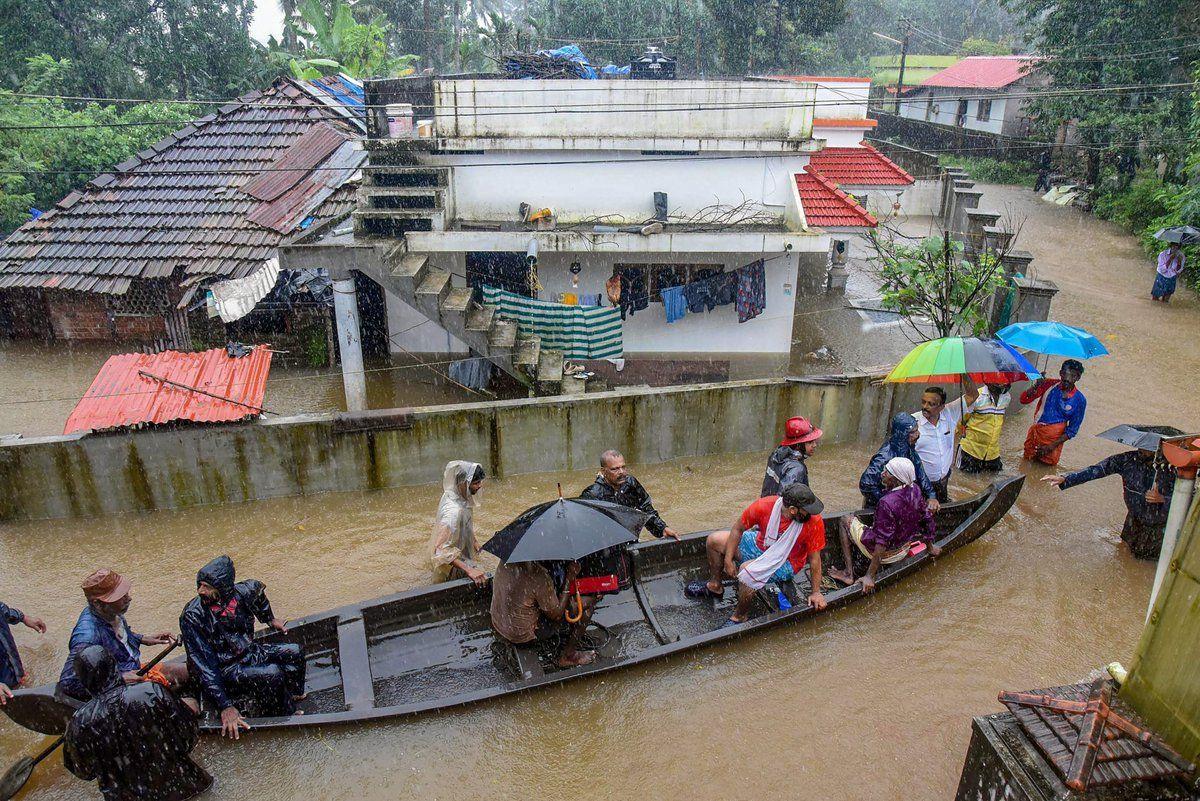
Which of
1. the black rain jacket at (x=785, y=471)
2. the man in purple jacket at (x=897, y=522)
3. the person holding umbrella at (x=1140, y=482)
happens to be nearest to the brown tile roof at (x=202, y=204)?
the black rain jacket at (x=785, y=471)

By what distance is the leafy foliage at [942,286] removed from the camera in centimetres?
1122

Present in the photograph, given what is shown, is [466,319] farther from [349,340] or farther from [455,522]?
[455,522]

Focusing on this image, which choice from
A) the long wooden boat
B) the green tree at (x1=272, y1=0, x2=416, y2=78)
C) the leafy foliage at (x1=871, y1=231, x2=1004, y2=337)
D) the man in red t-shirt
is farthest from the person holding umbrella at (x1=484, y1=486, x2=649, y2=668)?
the green tree at (x1=272, y1=0, x2=416, y2=78)

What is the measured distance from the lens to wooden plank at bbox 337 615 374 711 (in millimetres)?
5965

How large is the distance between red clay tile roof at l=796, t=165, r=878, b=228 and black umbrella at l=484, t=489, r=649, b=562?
33.6 feet

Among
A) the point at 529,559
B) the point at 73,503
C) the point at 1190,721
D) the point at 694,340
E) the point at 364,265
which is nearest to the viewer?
the point at 1190,721

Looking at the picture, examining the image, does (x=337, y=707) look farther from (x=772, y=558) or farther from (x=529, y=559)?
(x=772, y=558)

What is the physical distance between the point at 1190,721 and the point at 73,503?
10.6 meters

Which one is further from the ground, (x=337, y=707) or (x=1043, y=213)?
(x=1043, y=213)

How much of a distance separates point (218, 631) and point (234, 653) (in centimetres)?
22

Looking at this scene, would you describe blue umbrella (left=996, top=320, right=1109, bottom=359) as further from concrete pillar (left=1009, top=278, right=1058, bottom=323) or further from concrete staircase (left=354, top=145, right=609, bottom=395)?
concrete staircase (left=354, top=145, right=609, bottom=395)

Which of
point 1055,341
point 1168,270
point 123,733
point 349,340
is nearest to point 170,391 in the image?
point 349,340

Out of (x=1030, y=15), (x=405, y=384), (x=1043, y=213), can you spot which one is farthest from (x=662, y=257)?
(x=1030, y=15)

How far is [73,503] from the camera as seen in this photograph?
924 centimetres
